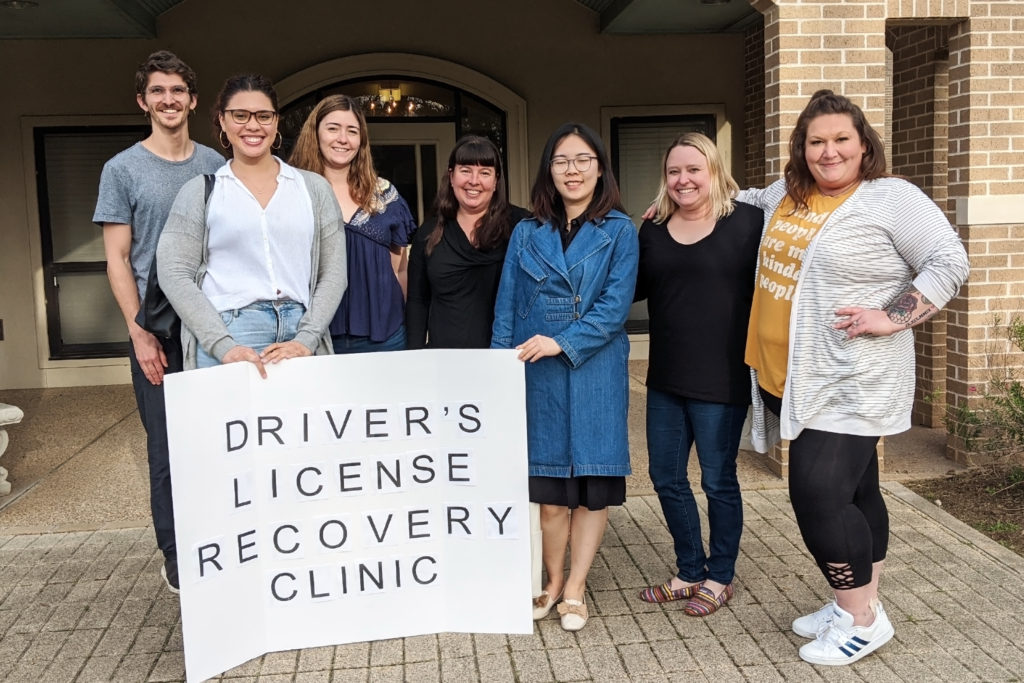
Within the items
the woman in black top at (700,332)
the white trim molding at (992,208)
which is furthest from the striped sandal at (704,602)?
the white trim molding at (992,208)

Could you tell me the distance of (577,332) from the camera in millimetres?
3393

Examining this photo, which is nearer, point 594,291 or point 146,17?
point 594,291

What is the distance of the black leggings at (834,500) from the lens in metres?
3.15

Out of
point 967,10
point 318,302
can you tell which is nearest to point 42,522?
point 318,302

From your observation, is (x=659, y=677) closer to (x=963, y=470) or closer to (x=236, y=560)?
(x=236, y=560)

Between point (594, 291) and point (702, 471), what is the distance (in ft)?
2.77

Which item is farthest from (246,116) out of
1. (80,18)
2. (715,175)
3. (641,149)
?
(641,149)

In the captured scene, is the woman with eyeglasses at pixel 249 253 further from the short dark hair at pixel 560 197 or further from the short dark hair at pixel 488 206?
the short dark hair at pixel 560 197

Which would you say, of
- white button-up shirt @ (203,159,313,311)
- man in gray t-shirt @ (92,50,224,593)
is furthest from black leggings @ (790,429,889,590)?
man in gray t-shirt @ (92,50,224,593)

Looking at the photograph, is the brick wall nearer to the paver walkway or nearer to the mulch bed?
the mulch bed

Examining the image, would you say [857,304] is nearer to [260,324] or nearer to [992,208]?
[260,324]

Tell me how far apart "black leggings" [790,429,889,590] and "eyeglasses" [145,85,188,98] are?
2632mm

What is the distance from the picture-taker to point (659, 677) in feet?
10.5

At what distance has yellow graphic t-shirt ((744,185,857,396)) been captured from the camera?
3188 mm
